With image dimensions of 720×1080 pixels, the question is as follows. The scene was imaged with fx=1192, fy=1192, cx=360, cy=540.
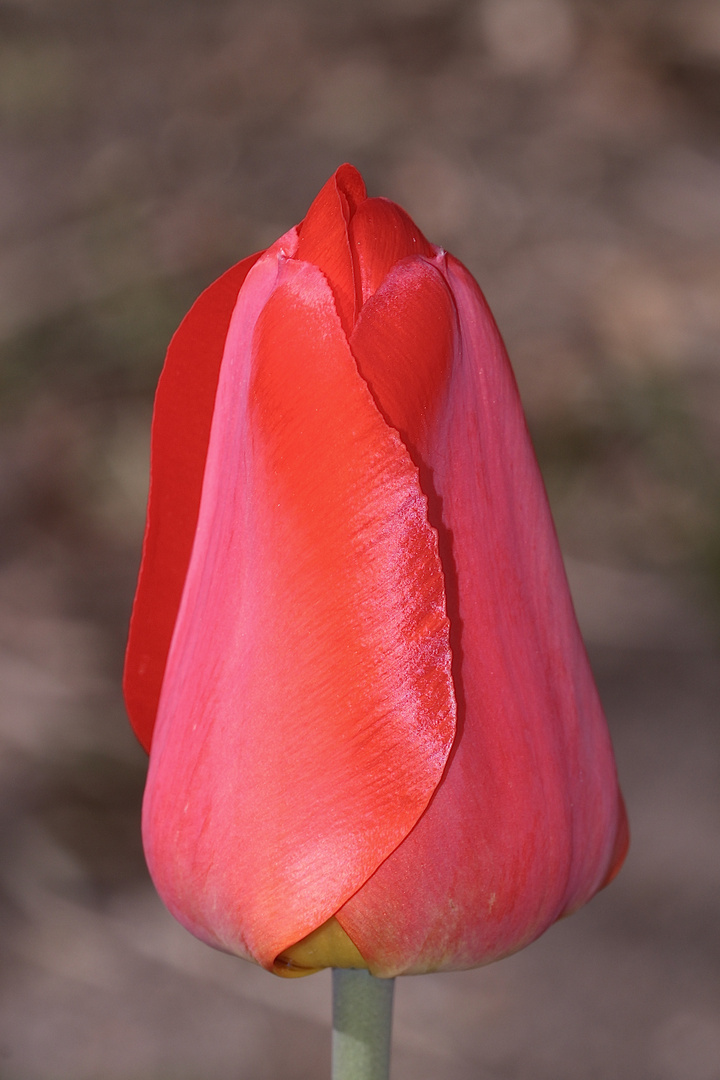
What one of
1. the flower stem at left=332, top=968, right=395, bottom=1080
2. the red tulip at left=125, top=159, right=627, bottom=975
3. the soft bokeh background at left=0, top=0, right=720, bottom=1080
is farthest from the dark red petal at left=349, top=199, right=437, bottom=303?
the soft bokeh background at left=0, top=0, right=720, bottom=1080

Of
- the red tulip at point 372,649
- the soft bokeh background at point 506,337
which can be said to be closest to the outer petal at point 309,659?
the red tulip at point 372,649

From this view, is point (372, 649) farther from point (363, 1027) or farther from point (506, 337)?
point (506, 337)

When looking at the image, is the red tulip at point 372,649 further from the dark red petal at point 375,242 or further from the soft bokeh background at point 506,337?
the soft bokeh background at point 506,337

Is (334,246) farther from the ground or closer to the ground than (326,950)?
farther from the ground

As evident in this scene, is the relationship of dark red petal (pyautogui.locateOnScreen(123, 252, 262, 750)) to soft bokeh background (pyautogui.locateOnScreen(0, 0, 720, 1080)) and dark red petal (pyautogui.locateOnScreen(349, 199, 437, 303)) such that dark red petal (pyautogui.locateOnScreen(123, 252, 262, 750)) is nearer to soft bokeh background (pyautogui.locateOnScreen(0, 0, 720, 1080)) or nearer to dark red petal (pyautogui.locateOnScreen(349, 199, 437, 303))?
dark red petal (pyautogui.locateOnScreen(349, 199, 437, 303))

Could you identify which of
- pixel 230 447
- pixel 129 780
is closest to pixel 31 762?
pixel 129 780

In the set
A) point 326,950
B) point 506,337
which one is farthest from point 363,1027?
point 506,337
